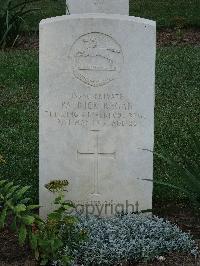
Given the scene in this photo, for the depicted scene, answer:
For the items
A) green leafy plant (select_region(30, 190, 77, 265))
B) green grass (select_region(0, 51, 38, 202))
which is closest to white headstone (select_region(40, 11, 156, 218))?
green leafy plant (select_region(30, 190, 77, 265))

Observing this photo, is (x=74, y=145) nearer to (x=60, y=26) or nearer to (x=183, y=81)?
(x=60, y=26)

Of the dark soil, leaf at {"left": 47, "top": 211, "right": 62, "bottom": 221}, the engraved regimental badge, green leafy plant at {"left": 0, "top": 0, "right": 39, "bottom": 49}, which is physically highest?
green leafy plant at {"left": 0, "top": 0, "right": 39, "bottom": 49}

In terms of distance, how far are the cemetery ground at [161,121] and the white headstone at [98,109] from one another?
28 centimetres

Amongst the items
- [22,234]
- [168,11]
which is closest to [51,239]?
[22,234]

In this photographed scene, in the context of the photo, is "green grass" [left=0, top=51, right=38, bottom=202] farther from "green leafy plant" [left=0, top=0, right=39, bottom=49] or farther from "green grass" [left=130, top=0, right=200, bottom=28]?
"green grass" [left=130, top=0, right=200, bottom=28]

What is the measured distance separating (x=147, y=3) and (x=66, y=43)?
34.5 feet

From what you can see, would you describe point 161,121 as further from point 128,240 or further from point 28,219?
point 28,219

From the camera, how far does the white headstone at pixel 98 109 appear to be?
4.92 m

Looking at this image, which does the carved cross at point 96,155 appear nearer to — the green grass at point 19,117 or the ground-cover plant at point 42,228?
the ground-cover plant at point 42,228

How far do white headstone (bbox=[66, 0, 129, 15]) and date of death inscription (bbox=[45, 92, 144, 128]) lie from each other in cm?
439

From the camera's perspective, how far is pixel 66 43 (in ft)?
16.1

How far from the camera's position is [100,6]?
9.33m

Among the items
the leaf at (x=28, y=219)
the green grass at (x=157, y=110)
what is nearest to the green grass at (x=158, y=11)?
the green grass at (x=157, y=110)

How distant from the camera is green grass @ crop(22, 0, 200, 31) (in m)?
13.1
